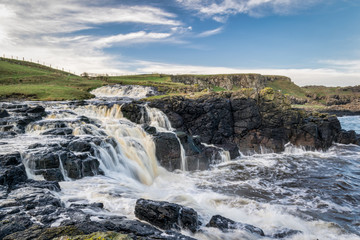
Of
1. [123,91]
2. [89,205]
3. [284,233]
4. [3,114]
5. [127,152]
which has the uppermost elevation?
[123,91]

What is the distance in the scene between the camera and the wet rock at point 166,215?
945 centimetres

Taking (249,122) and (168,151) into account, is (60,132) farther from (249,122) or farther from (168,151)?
(249,122)

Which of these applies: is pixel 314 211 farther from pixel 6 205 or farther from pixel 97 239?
pixel 6 205

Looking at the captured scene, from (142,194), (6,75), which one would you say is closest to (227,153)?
(142,194)

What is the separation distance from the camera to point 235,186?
17.5 meters

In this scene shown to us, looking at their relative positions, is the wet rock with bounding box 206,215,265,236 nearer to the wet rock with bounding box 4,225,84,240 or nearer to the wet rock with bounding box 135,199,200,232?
the wet rock with bounding box 135,199,200,232

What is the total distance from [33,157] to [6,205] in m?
6.56

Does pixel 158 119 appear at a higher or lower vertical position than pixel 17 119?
lower

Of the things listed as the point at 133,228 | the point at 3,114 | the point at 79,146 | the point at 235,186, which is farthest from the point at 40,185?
the point at 3,114

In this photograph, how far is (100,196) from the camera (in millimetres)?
11766

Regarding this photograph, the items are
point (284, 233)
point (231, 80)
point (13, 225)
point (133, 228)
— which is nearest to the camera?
point (13, 225)

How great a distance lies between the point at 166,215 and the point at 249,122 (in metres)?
24.4

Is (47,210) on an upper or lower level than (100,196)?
upper

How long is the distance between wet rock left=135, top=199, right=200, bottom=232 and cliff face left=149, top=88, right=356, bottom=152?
787 inches
